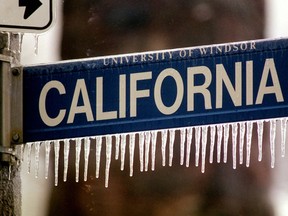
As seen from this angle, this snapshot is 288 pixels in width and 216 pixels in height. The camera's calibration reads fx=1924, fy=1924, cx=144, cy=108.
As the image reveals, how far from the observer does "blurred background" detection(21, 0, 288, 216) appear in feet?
31.0

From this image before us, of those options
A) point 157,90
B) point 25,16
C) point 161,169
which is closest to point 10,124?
point 25,16

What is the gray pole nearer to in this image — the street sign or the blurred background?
the street sign

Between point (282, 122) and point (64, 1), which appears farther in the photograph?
point (64, 1)

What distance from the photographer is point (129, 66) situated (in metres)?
6.02

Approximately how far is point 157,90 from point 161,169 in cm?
396

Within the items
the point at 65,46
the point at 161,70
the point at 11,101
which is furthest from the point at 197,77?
the point at 65,46

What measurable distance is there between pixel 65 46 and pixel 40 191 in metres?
0.74

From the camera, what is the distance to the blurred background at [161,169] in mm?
9438

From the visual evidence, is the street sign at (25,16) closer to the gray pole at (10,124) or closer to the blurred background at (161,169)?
the gray pole at (10,124)

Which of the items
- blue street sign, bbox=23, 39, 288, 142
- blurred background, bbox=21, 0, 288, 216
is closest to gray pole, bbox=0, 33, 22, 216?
blue street sign, bbox=23, 39, 288, 142

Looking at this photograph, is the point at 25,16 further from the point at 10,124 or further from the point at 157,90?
the point at 157,90

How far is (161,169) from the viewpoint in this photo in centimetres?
994

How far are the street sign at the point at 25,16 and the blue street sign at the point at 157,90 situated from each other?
178mm

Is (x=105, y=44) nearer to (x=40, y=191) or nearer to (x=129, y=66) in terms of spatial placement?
(x=40, y=191)
